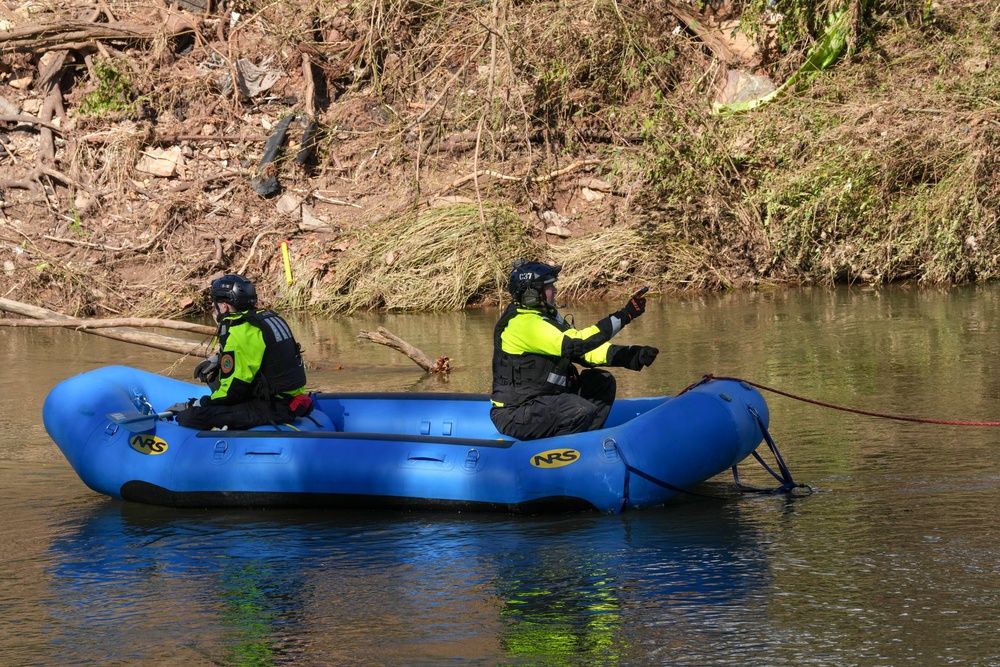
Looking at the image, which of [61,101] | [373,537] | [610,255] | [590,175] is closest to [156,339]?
[373,537]

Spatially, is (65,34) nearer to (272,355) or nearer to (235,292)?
(235,292)

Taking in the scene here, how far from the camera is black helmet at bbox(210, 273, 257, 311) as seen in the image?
7.18 meters

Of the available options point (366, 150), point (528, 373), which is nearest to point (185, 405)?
point (528, 373)

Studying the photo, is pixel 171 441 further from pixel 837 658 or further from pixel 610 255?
pixel 610 255

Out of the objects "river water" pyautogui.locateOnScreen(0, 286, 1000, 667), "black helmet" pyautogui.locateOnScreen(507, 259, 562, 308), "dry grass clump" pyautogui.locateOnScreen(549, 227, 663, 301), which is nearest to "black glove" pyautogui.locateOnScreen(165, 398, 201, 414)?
"river water" pyautogui.locateOnScreen(0, 286, 1000, 667)

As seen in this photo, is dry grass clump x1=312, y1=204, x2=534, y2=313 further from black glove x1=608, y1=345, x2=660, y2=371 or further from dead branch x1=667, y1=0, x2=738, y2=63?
black glove x1=608, y1=345, x2=660, y2=371

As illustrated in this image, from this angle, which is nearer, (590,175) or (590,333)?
(590,333)

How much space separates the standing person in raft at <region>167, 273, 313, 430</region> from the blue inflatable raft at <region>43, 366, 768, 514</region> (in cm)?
12

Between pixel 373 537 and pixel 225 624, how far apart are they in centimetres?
133

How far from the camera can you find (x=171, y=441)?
24.1 feet

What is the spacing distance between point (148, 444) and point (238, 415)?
1.90 feet

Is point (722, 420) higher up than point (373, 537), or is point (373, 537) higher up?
point (722, 420)

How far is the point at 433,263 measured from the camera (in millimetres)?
16062

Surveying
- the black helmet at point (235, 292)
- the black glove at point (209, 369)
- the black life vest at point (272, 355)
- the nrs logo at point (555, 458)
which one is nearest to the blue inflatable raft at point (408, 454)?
the nrs logo at point (555, 458)
